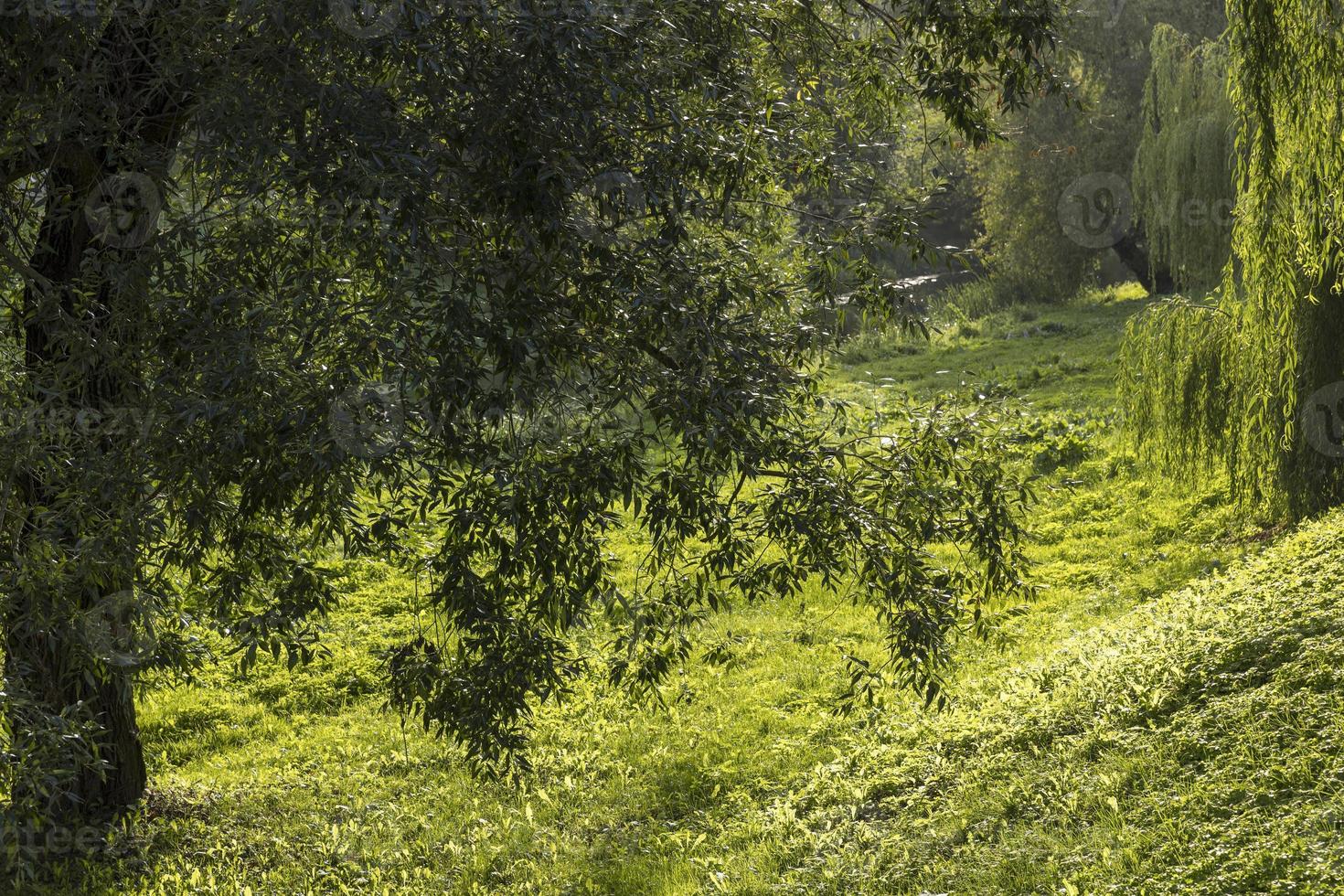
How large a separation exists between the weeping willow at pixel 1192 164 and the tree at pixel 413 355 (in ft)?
40.6

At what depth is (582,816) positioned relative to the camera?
8.10 meters

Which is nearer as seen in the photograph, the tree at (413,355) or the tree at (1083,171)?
the tree at (413,355)

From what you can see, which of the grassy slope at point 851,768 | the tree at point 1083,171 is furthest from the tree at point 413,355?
the tree at point 1083,171

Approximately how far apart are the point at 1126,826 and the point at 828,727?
12.1 feet

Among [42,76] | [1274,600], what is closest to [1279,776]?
[1274,600]

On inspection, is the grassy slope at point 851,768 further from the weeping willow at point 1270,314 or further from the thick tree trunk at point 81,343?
the thick tree trunk at point 81,343

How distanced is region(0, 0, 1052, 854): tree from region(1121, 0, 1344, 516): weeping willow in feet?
5.19

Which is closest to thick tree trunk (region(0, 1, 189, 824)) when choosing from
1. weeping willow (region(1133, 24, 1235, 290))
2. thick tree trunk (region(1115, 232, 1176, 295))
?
weeping willow (region(1133, 24, 1235, 290))

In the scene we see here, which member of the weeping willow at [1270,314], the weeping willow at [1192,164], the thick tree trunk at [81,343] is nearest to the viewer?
the thick tree trunk at [81,343]

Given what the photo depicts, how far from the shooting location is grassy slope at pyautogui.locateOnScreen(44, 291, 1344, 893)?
5.51 m

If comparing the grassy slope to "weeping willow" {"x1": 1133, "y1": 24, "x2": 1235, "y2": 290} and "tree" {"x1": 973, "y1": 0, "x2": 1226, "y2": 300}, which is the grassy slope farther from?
"tree" {"x1": 973, "y1": 0, "x2": 1226, "y2": 300}

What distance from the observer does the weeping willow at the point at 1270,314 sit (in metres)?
6.34

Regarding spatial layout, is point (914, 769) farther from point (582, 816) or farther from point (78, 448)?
point (78, 448)

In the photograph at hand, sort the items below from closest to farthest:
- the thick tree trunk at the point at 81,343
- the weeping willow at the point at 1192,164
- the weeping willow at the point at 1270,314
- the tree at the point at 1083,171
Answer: the thick tree trunk at the point at 81,343
the weeping willow at the point at 1270,314
the weeping willow at the point at 1192,164
the tree at the point at 1083,171
